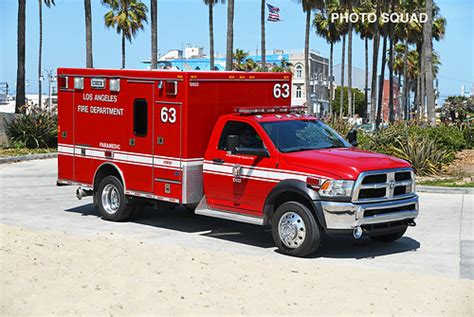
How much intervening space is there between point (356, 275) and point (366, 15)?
2007 inches

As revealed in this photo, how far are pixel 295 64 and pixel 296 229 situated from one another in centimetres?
11312

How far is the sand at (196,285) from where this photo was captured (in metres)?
7.68

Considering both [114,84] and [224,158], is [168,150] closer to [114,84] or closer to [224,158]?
[224,158]

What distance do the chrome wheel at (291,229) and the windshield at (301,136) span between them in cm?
101

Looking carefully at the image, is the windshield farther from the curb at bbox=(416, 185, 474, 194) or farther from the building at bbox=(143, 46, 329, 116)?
the building at bbox=(143, 46, 329, 116)

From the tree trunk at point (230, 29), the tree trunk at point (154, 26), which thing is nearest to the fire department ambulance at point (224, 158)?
the tree trunk at point (230, 29)

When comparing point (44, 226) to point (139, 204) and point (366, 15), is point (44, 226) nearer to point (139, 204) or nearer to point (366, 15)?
point (139, 204)

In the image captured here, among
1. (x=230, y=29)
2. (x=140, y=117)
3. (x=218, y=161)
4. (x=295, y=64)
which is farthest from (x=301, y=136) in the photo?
(x=295, y=64)

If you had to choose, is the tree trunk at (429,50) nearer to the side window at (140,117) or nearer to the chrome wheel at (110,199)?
the chrome wheel at (110,199)

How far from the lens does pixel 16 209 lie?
14.5 m

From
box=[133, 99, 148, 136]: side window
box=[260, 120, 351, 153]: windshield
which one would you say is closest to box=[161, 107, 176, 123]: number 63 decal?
box=[133, 99, 148, 136]: side window

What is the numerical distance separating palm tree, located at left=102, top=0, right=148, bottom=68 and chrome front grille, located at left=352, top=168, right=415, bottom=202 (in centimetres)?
5476

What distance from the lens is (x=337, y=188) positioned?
10031 mm

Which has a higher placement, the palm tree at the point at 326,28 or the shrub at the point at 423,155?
the palm tree at the point at 326,28
